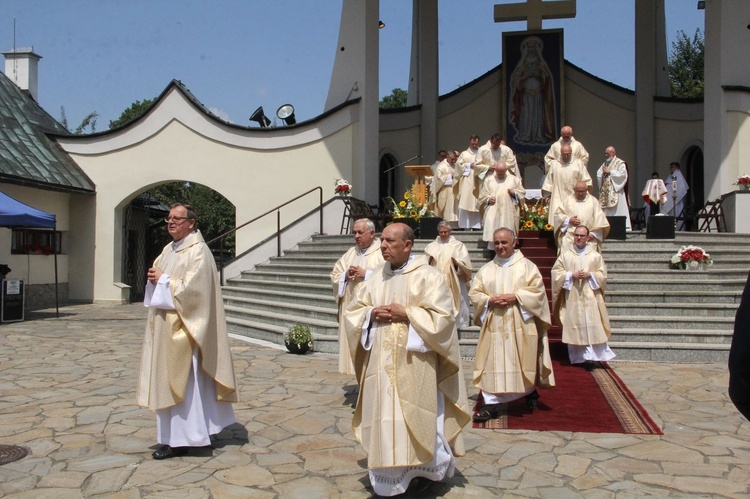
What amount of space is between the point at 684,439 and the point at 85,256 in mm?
16371

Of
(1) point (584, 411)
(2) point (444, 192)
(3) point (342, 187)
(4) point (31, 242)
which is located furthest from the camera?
Answer: (4) point (31, 242)

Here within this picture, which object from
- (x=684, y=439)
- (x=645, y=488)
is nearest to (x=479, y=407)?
(x=684, y=439)

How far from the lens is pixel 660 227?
13.8m

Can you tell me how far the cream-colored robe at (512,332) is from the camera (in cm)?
705

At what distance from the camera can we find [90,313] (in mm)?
16234

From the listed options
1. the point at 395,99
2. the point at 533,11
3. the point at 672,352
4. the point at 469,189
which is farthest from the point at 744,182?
the point at 395,99

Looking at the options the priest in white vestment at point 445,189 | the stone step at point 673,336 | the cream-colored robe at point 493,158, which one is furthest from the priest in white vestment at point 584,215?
the priest in white vestment at point 445,189

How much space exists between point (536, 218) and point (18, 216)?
9831 millimetres

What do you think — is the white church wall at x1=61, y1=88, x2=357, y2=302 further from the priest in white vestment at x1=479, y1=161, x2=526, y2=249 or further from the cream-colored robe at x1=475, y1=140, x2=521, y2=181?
the priest in white vestment at x1=479, y1=161, x2=526, y2=249

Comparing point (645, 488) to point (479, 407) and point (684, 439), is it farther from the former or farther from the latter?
point (479, 407)

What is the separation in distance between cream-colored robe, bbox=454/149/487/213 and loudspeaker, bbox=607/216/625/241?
9.07 ft

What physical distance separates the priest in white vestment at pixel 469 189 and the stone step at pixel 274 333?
198 inches

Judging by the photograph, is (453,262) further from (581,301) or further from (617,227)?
(617,227)

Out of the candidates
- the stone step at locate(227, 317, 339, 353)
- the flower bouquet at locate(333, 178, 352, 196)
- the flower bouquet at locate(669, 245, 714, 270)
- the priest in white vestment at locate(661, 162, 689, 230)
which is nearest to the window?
the stone step at locate(227, 317, 339, 353)
